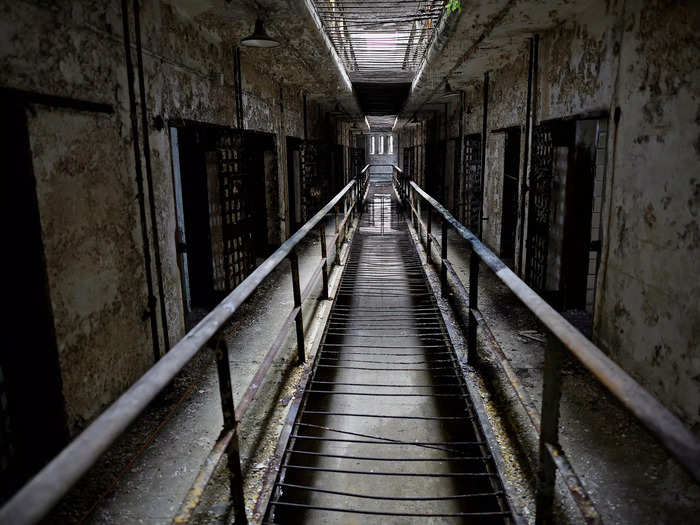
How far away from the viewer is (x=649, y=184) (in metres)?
2.86

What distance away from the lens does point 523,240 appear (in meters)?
5.61

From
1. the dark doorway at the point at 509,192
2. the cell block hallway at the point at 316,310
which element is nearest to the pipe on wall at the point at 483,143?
the dark doorway at the point at 509,192

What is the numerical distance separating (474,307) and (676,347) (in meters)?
1.11

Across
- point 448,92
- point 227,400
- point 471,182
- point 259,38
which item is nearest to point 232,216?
point 259,38

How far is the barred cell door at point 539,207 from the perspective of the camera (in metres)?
4.73

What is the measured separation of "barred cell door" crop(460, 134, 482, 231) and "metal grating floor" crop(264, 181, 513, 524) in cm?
403

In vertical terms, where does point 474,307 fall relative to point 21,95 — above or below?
below

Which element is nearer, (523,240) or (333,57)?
(523,240)

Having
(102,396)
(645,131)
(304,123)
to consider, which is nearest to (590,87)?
(645,131)

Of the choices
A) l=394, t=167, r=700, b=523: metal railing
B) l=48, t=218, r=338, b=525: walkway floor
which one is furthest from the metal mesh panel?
l=394, t=167, r=700, b=523: metal railing

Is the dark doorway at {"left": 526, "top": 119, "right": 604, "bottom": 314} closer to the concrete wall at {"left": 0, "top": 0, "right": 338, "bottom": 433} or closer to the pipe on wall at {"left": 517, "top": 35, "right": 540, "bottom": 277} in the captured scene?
the pipe on wall at {"left": 517, "top": 35, "right": 540, "bottom": 277}

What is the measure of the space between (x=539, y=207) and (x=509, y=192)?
1.78 m

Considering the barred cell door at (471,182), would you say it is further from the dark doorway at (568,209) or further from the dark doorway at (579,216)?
the dark doorway at (579,216)

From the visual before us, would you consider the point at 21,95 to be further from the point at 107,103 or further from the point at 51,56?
the point at 107,103
